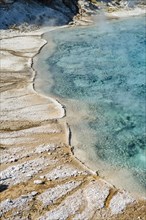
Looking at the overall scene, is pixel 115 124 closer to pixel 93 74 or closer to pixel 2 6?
pixel 93 74

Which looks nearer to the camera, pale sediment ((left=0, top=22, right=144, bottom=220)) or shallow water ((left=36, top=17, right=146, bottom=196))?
pale sediment ((left=0, top=22, right=144, bottom=220))

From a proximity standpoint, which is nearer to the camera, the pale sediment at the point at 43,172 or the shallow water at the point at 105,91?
the pale sediment at the point at 43,172

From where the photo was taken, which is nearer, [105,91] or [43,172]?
[43,172]

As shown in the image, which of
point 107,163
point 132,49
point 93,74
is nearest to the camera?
point 107,163

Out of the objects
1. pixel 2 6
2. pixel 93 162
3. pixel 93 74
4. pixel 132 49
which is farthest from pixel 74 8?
pixel 93 162
